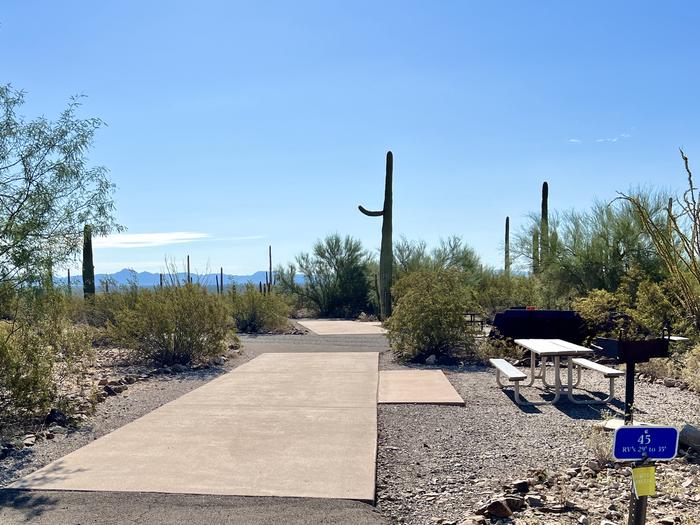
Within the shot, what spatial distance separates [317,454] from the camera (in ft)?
20.1

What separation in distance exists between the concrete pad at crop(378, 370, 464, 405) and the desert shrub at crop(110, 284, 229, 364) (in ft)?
12.1

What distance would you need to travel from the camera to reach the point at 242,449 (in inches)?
250

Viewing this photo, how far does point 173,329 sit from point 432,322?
16.3 feet

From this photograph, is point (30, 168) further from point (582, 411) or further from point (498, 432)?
point (582, 411)

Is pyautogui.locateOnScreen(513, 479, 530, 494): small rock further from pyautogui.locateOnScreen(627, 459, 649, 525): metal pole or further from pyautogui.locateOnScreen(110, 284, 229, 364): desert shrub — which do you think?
pyautogui.locateOnScreen(110, 284, 229, 364): desert shrub

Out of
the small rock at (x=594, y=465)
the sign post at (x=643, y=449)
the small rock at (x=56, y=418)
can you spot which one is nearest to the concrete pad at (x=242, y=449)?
the small rock at (x=56, y=418)

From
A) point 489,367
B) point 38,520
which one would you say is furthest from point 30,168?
point 489,367

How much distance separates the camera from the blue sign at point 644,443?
3191 mm

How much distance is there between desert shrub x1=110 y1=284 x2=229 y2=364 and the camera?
1264 centimetres

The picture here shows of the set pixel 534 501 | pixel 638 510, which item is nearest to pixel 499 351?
pixel 534 501

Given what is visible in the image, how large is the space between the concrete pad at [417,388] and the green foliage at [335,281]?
20.3m

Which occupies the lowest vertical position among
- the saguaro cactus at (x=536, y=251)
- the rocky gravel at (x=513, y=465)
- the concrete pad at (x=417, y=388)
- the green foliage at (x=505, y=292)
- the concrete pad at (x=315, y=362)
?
the rocky gravel at (x=513, y=465)

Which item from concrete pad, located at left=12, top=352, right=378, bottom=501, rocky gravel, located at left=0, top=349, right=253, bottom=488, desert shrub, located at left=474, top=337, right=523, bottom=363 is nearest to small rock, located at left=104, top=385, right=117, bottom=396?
rocky gravel, located at left=0, top=349, right=253, bottom=488

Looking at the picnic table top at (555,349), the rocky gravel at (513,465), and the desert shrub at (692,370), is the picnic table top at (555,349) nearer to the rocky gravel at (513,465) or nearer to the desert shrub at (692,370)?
the rocky gravel at (513,465)
